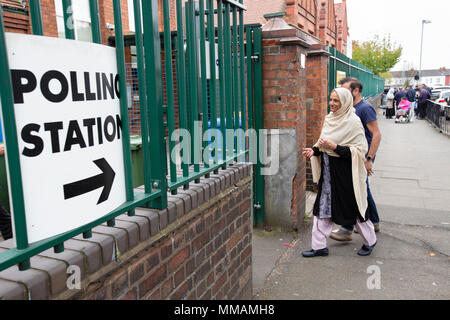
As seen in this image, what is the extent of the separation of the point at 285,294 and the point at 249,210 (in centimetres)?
96

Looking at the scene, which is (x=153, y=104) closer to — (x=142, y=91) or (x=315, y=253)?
(x=142, y=91)

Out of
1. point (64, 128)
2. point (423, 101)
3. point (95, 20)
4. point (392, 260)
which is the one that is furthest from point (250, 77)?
point (423, 101)

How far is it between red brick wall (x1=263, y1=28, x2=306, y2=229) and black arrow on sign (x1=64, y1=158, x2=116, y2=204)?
345 cm

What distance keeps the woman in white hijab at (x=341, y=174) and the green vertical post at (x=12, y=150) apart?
3.20 m

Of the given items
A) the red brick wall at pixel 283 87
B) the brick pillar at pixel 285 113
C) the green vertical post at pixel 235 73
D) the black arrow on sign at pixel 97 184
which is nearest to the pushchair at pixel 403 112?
the brick pillar at pixel 285 113

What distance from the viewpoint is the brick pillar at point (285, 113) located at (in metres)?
4.71

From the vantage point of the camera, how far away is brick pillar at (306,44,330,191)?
6327 mm

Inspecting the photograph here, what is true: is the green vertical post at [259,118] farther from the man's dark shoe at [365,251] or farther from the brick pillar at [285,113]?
the man's dark shoe at [365,251]

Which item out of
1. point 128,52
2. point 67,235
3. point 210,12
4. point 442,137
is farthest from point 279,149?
point 442,137

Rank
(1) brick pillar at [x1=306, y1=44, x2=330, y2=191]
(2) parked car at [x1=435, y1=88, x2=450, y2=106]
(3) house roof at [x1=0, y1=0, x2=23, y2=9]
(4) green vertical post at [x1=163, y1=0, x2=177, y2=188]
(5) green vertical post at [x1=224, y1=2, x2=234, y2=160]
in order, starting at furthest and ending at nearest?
(2) parked car at [x1=435, y1=88, x2=450, y2=106], (3) house roof at [x1=0, y1=0, x2=23, y2=9], (1) brick pillar at [x1=306, y1=44, x2=330, y2=191], (5) green vertical post at [x1=224, y1=2, x2=234, y2=160], (4) green vertical post at [x1=163, y1=0, x2=177, y2=188]

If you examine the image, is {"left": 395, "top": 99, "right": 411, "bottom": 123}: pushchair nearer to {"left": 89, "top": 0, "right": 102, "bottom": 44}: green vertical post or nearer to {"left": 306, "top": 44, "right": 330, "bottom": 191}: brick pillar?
{"left": 306, "top": 44, "right": 330, "bottom": 191}: brick pillar

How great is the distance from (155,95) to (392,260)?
11.4 feet

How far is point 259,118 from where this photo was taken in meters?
4.84

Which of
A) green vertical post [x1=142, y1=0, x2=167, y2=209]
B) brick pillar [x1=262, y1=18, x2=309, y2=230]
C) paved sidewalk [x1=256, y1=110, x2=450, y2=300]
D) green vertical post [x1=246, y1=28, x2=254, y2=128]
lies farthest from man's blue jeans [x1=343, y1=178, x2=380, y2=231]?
green vertical post [x1=142, y1=0, x2=167, y2=209]
